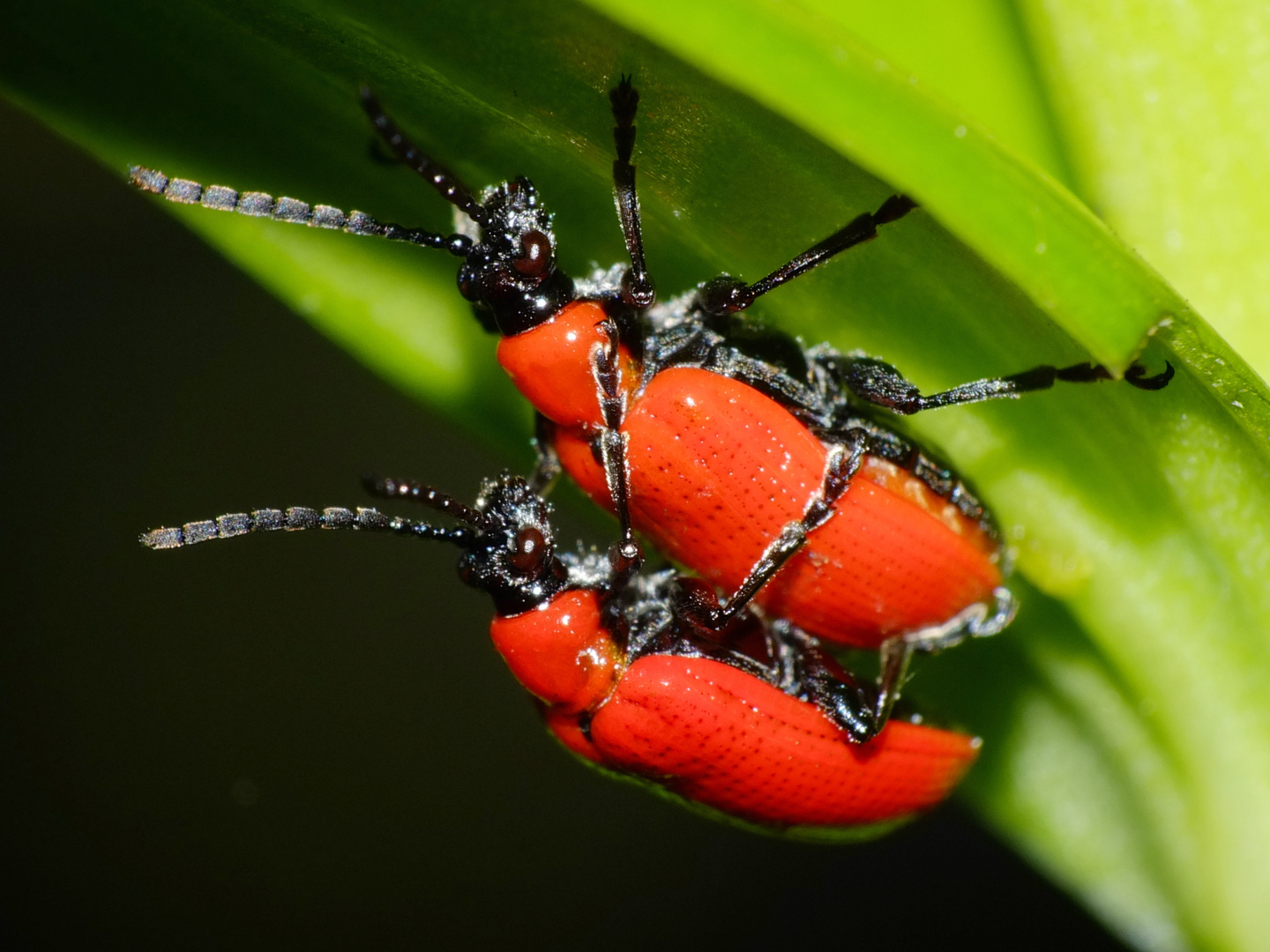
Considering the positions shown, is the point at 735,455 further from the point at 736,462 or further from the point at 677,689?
the point at 677,689

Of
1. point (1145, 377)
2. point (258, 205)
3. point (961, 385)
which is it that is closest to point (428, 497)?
point (258, 205)

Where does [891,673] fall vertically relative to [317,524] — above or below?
below

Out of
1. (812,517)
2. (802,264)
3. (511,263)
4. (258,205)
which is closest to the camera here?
(802,264)

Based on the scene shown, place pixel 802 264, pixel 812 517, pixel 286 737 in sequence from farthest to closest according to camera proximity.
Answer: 1. pixel 286 737
2. pixel 812 517
3. pixel 802 264

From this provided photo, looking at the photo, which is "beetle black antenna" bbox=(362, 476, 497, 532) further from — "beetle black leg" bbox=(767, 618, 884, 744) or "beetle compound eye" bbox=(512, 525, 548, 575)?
"beetle black leg" bbox=(767, 618, 884, 744)

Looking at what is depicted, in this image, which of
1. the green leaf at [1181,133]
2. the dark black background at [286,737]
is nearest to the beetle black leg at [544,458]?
the green leaf at [1181,133]

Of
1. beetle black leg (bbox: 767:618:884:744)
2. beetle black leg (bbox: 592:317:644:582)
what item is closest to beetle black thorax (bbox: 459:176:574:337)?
beetle black leg (bbox: 592:317:644:582)
